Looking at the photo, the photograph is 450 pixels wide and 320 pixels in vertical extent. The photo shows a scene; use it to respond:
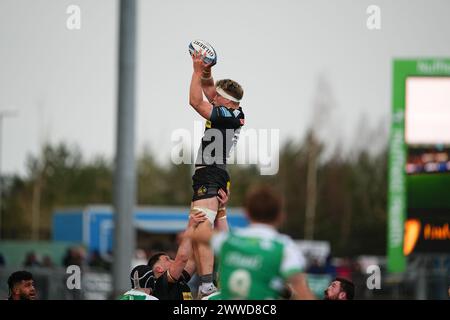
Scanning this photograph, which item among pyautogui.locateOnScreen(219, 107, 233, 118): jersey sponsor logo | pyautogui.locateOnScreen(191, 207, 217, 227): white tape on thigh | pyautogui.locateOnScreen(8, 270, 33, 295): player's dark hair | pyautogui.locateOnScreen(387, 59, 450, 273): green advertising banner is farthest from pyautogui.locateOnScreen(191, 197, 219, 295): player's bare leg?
pyautogui.locateOnScreen(387, 59, 450, 273): green advertising banner

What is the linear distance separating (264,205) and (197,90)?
2.63 meters

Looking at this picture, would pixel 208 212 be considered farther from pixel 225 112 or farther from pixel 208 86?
pixel 208 86

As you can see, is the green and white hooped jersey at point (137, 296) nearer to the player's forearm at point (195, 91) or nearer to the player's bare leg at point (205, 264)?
the player's bare leg at point (205, 264)


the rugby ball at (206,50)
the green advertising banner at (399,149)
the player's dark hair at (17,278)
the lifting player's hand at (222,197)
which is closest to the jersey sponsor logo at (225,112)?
the rugby ball at (206,50)

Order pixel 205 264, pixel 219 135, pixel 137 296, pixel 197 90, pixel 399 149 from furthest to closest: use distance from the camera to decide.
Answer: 1. pixel 399 149
2. pixel 205 264
3. pixel 219 135
4. pixel 197 90
5. pixel 137 296

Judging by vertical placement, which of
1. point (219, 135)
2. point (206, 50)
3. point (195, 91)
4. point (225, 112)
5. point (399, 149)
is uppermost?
point (206, 50)

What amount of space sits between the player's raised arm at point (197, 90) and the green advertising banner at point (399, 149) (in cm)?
1431

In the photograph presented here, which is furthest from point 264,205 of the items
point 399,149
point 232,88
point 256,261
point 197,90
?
point 399,149

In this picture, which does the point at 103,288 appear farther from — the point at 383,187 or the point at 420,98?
the point at 383,187

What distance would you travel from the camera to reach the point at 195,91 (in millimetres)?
10055

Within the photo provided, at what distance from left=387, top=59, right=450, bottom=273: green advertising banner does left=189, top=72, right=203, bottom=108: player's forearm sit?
47.1ft

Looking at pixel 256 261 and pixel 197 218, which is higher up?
pixel 197 218
